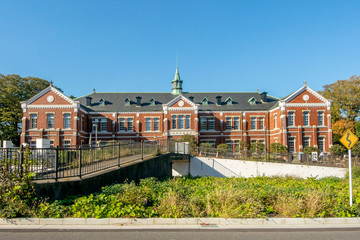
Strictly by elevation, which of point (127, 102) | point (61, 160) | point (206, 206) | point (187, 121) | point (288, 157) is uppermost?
point (127, 102)

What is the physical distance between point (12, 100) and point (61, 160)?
45020mm

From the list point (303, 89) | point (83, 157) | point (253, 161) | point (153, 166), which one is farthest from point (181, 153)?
point (303, 89)

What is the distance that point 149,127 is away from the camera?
44938 millimetres

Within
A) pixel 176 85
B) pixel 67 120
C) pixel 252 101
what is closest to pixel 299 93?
pixel 252 101

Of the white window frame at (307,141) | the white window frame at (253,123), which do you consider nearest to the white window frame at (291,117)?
the white window frame at (307,141)

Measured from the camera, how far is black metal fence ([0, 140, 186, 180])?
9172 mm

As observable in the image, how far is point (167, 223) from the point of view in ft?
27.1

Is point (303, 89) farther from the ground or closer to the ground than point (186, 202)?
farther from the ground

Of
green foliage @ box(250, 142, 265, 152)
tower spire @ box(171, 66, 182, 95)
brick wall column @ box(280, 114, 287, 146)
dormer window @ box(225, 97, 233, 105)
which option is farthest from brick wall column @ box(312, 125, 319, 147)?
tower spire @ box(171, 66, 182, 95)

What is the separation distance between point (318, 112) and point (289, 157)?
16311mm

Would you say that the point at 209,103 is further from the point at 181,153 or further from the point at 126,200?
the point at 126,200

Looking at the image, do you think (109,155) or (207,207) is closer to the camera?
(207,207)

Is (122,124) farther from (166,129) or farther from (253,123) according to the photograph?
(253,123)

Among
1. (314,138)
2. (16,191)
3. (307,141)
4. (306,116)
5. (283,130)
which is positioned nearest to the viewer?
(16,191)
